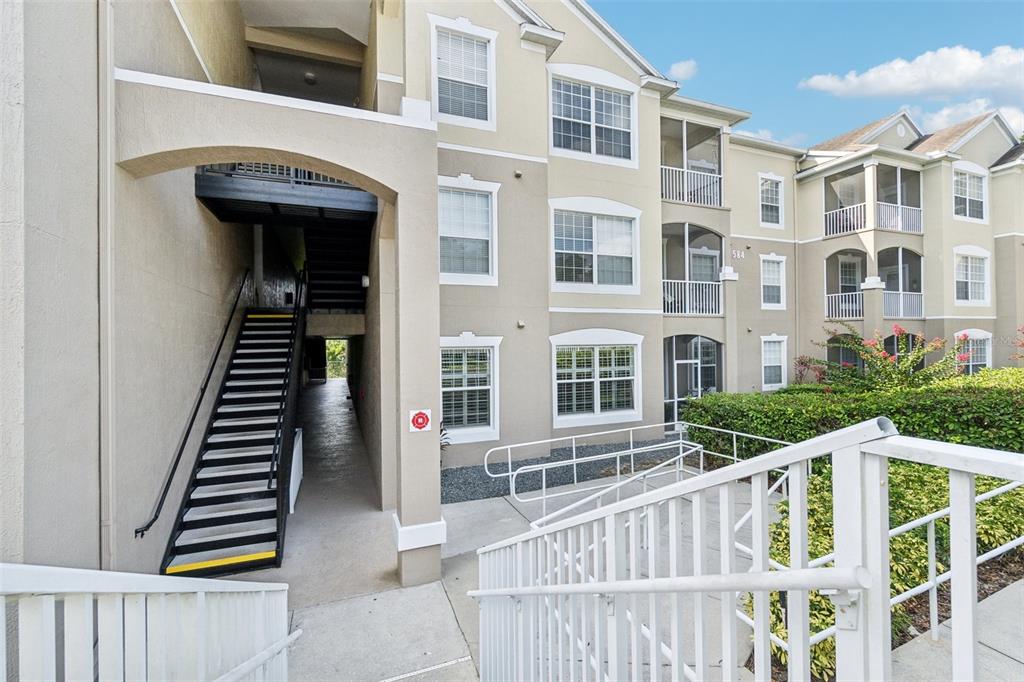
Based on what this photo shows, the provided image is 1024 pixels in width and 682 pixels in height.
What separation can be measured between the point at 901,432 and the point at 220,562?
11.4m

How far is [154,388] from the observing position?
4.62m

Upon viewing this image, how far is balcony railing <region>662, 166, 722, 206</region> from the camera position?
11023mm

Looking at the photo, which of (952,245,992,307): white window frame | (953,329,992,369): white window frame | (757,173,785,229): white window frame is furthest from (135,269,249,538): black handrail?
(952,245,992,307): white window frame

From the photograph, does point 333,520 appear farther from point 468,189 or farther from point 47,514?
point 468,189

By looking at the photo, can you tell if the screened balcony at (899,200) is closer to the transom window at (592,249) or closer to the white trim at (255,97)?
the transom window at (592,249)

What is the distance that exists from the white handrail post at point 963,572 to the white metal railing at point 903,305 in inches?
658

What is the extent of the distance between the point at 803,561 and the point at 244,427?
7.42m

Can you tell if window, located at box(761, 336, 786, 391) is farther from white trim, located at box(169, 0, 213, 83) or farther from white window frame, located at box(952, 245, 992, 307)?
white trim, located at box(169, 0, 213, 83)

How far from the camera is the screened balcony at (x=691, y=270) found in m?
11.3

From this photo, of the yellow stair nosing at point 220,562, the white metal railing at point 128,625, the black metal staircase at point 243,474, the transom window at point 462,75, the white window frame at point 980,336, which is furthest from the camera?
the white window frame at point 980,336

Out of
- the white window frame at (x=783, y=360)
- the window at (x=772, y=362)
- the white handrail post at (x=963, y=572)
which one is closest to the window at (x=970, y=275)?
the white window frame at (x=783, y=360)

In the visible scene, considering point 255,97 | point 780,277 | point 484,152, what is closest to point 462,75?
point 484,152

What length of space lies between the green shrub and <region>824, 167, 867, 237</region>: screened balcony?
5354mm

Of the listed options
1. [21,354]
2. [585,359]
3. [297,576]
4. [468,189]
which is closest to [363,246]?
[468,189]
